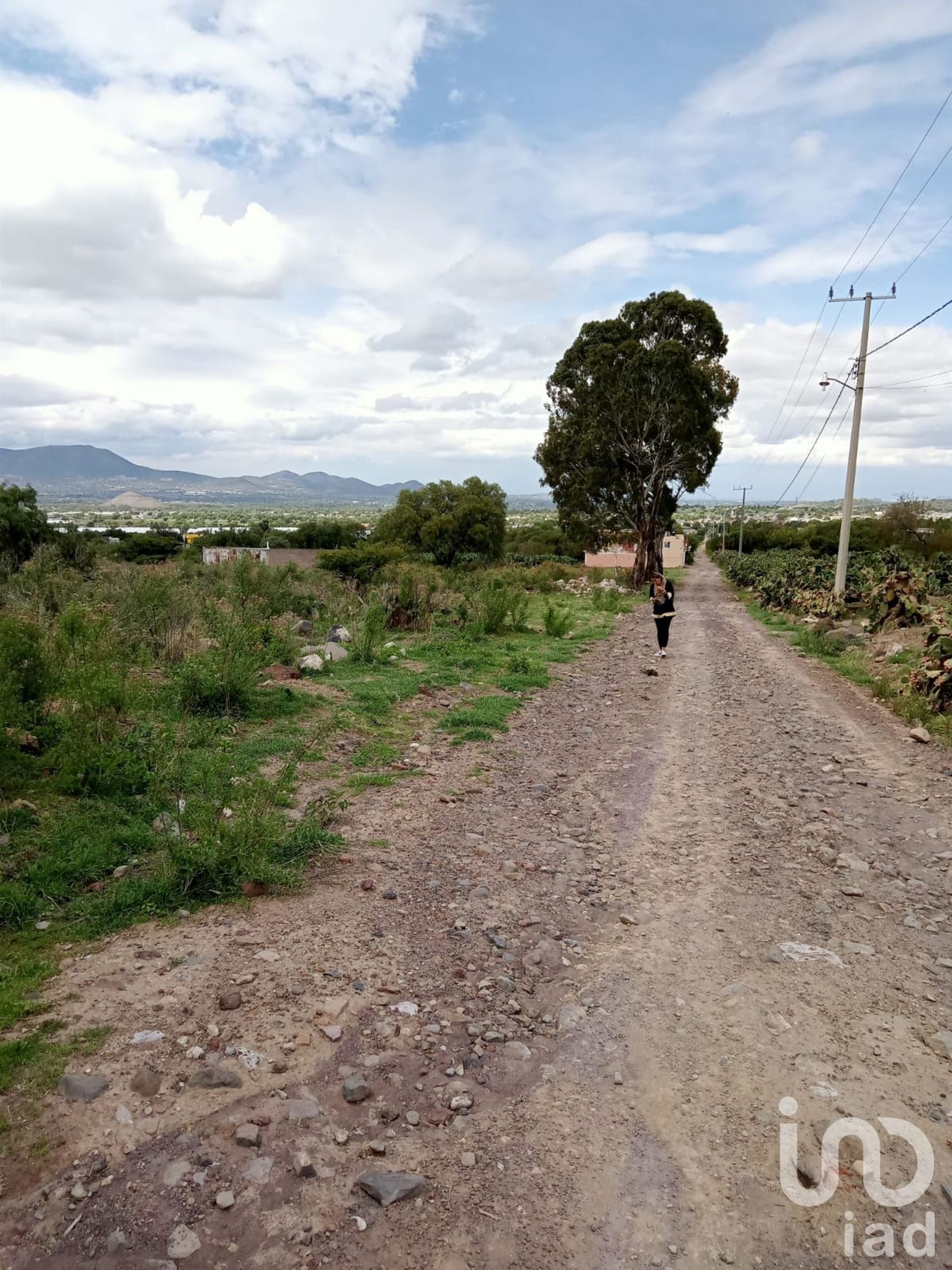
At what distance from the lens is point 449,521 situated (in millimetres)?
45656

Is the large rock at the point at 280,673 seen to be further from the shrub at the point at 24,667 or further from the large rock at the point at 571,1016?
the large rock at the point at 571,1016

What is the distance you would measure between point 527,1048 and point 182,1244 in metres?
1.46

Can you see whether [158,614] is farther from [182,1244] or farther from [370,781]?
[182,1244]

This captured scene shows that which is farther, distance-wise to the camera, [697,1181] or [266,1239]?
[697,1181]

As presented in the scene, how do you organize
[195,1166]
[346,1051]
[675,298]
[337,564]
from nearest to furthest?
[195,1166] → [346,1051] → [675,298] → [337,564]

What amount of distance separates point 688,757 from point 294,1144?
557 cm

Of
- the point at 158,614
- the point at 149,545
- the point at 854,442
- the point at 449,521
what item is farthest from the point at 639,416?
the point at 149,545

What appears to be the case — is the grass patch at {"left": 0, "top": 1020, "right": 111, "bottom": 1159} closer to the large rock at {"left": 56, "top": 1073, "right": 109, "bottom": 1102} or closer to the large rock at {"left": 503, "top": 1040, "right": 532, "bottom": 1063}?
the large rock at {"left": 56, "top": 1073, "right": 109, "bottom": 1102}

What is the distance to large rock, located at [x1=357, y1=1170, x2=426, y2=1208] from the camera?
239cm

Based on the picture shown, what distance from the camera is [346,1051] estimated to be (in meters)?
3.05

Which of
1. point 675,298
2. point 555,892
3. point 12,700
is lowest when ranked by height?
point 555,892

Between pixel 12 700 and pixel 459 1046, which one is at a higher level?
pixel 12 700

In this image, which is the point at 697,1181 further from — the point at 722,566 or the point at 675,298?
the point at 722,566

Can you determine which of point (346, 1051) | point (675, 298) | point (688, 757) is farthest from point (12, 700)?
point (675, 298)
